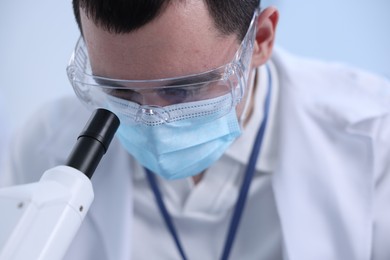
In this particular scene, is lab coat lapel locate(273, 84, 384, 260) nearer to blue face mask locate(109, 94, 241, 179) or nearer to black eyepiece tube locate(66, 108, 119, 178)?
blue face mask locate(109, 94, 241, 179)

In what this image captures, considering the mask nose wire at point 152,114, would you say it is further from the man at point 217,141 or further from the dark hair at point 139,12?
the dark hair at point 139,12

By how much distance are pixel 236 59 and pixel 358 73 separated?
44 cm

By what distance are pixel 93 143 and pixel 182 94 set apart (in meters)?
0.21

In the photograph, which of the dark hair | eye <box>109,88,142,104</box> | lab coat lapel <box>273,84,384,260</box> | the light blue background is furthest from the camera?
the light blue background

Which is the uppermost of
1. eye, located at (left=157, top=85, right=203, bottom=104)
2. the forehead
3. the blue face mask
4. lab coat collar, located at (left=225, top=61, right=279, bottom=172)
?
the forehead

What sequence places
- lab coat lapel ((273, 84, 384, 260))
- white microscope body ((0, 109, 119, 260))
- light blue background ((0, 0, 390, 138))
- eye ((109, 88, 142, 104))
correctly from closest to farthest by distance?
white microscope body ((0, 109, 119, 260)) → eye ((109, 88, 142, 104)) → lab coat lapel ((273, 84, 384, 260)) → light blue background ((0, 0, 390, 138))

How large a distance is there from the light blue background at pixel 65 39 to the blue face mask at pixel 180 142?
85 cm

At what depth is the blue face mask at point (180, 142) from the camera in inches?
32.6

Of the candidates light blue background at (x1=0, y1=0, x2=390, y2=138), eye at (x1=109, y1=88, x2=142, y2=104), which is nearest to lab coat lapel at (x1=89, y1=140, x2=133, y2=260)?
eye at (x1=109, y1=88, x2=142, y2=104)

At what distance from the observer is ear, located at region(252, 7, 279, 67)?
905 mm

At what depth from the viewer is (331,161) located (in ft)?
3.29

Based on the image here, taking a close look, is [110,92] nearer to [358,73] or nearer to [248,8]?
[248,8]

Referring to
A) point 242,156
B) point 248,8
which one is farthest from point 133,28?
point 242,156

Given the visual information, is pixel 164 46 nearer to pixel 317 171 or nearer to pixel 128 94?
pixel 128 94
